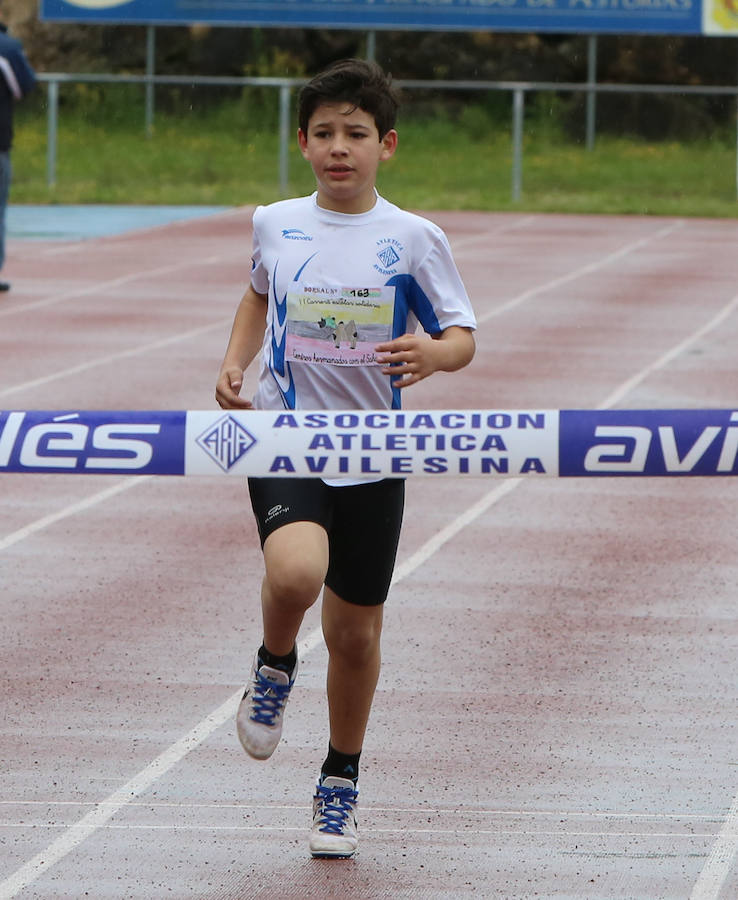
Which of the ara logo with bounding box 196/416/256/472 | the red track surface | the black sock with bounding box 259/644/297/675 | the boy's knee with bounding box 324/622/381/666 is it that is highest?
the ara logo with bounding box 196/416/256/472

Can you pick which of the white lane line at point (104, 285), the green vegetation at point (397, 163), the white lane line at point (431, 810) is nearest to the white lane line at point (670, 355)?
the white lane line at point (104, 285)

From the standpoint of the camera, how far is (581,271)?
73.3 feet

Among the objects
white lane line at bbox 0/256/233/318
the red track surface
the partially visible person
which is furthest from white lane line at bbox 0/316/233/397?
the partially visible person

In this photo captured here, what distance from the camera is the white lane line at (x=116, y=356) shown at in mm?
13695

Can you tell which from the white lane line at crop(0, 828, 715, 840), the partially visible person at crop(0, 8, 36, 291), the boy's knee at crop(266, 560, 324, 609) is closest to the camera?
the boy's knee at crop(266, 560, 324, 609)

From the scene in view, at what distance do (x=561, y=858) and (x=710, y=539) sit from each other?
4574mm

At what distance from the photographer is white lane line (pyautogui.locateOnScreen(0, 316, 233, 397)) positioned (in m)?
13.7

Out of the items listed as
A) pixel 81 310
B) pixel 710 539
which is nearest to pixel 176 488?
pixel 710 539

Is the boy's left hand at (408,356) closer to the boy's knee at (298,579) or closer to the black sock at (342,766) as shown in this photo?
the boy's knee at (298,579)

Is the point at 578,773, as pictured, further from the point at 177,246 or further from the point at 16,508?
the point at 177,246

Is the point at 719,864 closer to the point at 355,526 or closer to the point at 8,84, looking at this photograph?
the point at 355,526

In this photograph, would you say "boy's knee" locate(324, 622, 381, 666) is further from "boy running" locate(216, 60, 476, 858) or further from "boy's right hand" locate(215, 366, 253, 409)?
"boy's right hand" locate(215, 366, 253, 409)

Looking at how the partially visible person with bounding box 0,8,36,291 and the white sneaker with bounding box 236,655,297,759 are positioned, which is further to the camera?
the partially visible person with bounding box 0,8,36,291

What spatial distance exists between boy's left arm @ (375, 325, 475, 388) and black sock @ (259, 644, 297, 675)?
0.73 metres
